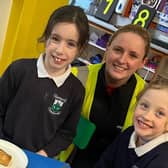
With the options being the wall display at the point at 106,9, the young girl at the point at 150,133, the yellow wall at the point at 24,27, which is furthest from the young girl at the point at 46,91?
the wall display at the point at 106,9

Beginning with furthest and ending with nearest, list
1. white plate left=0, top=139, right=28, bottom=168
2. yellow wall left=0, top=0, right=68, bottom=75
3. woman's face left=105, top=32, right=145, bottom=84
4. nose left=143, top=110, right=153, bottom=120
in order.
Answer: yellow wall left=0, top=0, right=68, bottom=75 → woman's face left=105, top=32, right=145, bottom=84 → nose left=143, top=110, right=153, bottom=120 → white plate left=0, top=139, right=28, bottom=168

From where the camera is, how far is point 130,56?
1446 mm

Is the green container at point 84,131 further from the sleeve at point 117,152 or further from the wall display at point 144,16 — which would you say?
the wall display at point 144,16

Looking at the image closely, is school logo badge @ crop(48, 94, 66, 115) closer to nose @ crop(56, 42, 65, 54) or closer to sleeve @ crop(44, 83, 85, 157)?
sleeve @ crop(44, 83, 85, 157)

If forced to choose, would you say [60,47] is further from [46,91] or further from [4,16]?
[4,16]

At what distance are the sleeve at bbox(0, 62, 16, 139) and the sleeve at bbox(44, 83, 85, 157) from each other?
0.20 m

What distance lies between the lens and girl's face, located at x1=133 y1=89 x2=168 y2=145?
44.6 inches

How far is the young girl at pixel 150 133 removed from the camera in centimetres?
113

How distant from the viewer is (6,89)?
A: 1274 mm

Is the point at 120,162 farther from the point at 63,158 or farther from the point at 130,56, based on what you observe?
the point at 130,56

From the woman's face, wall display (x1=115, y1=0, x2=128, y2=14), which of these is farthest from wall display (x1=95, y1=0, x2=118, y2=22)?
the woman's face

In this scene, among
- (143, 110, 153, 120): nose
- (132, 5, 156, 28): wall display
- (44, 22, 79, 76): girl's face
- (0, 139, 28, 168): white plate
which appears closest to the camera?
(0, 139, 28, 168): white plate

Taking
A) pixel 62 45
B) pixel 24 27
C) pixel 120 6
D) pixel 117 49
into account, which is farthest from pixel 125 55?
pixel 120 6

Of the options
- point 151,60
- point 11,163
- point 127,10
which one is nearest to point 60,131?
point 11,163
